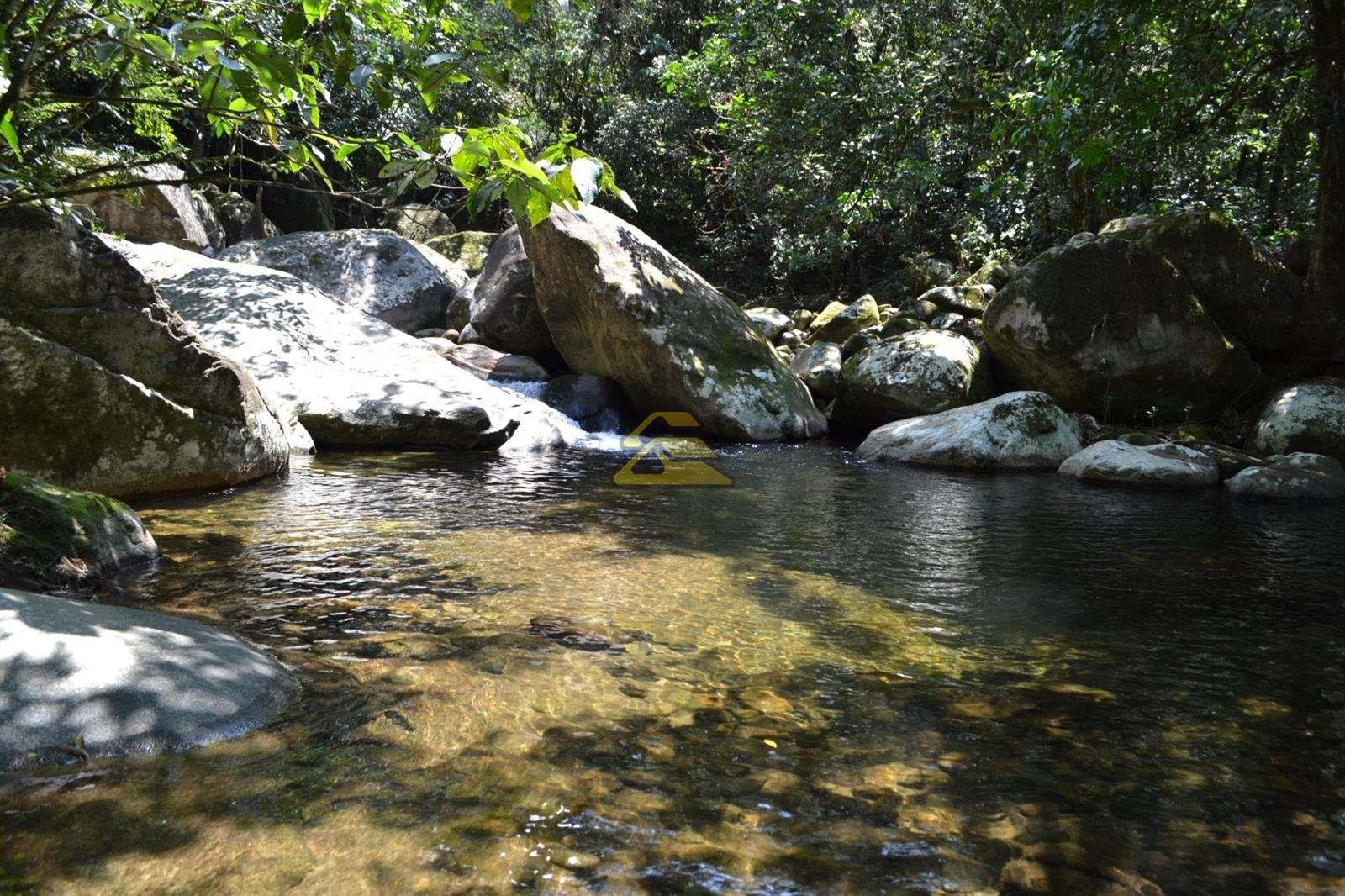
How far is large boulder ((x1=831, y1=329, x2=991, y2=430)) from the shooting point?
11031 millimetres

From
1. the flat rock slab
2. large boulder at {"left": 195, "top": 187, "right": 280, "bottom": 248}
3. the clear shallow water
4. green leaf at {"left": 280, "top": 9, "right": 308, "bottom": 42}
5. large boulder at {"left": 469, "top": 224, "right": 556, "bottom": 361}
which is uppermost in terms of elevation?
large boulder at {"left": 195, "top": 187, "right": 280, "bottom": 248}

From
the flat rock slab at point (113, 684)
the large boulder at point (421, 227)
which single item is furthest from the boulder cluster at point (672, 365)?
the large boulder at point (421, 227)

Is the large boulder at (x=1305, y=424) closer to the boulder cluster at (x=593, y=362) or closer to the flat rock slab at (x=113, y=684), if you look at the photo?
the boulder cluster at (x=593, y=362)

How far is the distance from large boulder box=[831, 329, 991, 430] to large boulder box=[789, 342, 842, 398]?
798 millimetres

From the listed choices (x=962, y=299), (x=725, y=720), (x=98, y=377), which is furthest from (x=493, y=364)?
(x=725, y=720)

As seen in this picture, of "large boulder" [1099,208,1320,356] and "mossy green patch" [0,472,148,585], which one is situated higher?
"large boulder" [1099,208,1320,356]

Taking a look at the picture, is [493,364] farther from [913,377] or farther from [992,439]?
[992,439]

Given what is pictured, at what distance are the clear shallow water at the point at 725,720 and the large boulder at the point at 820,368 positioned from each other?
705cm

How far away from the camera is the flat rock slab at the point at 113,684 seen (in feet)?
7.97

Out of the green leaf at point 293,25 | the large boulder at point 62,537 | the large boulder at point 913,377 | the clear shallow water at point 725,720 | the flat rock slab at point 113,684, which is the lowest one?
the clear shallow water at point 725,720

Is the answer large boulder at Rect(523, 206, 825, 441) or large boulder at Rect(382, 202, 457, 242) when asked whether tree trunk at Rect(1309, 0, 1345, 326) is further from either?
large boulder at Rect(382, 202, 457, 242)

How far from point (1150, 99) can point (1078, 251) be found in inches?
111

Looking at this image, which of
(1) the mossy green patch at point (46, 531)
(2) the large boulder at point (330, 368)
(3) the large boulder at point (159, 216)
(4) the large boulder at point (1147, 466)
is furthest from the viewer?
(3) the large boulder at point (159, 216)

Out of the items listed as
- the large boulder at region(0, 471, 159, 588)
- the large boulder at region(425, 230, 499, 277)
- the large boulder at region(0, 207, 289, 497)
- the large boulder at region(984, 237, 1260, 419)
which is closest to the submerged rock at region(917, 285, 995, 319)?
the large boulder at region(984, 237, 1260, 419)
